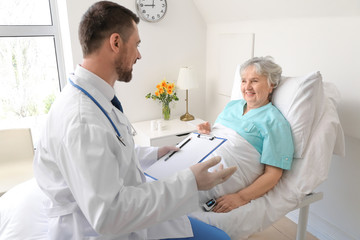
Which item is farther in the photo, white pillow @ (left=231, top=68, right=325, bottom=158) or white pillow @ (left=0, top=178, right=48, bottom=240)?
white pillow @ (left=231, top=68, right=325, bottom=158)

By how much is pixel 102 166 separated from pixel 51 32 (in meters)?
2.18

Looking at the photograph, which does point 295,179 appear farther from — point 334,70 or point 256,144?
point 334,70

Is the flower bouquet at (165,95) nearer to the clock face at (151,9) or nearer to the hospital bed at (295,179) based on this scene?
the clock face at (151,9)

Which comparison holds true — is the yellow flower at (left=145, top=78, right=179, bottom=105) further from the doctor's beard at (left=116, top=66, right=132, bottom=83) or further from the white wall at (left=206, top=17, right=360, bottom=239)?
the doctor's beard at (left=116, top=66, right=132, bottom=83)

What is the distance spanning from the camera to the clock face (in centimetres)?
246

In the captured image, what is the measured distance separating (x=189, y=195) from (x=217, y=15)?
2047 millimetres

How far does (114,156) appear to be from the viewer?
0.83 meters

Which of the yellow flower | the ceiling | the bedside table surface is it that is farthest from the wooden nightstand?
the ceiling

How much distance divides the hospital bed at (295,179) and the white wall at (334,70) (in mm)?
148

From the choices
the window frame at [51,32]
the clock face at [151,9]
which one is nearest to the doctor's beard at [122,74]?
the clock face at [151,9]

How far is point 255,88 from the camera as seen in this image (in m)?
1.59

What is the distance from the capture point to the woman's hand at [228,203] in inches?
51.7

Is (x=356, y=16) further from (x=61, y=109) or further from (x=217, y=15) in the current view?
(x=61, y=109)

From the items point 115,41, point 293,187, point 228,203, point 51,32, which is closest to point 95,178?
point 115,41
